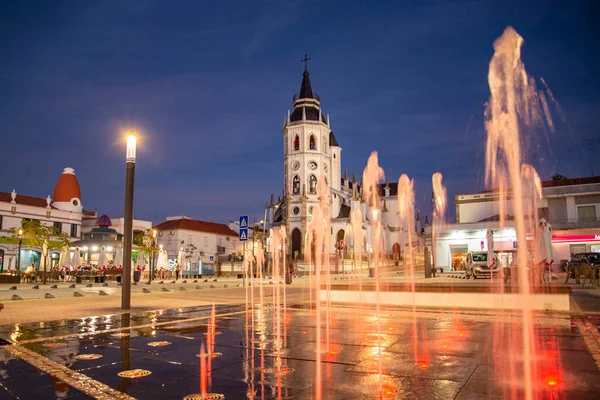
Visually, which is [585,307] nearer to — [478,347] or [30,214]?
[478,347]

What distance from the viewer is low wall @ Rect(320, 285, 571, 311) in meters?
11.5

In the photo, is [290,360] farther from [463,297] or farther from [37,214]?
[37,214]

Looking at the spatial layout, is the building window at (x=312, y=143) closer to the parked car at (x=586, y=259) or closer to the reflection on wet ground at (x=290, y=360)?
the parked car at (x=586, y=259)

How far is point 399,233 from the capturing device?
94.9 meters

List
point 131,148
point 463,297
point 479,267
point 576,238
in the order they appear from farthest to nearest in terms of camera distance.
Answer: point 576,238 < point 479,267 < point 131,148 < point 463,297

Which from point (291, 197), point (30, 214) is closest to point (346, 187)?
point (291, 197)

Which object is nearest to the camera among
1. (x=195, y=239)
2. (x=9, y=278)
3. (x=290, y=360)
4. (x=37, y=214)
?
(x=290, y=360)

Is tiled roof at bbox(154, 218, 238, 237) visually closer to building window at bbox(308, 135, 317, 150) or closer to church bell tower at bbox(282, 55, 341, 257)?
church bell tower at bbox(282, 55, 341, 257)

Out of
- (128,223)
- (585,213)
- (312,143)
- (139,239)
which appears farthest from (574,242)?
(312,143)

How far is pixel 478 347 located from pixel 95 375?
17.0 feet

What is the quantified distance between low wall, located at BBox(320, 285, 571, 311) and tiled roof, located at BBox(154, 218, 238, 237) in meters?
59.6

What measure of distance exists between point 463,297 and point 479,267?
65.0 ft

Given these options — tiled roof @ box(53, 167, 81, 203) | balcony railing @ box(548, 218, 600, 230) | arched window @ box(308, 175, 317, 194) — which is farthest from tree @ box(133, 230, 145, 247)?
balcony railing @ box(548, 218, 600, 230)

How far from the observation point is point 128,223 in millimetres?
12273
